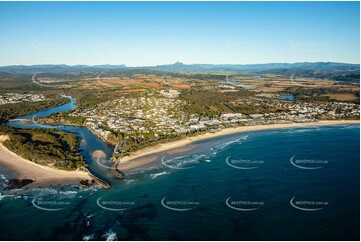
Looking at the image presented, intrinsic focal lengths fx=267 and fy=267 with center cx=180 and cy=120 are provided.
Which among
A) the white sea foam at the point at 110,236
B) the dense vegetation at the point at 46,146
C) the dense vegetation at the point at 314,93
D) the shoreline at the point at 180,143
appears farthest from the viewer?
the dense vegetation at the point at 314,93

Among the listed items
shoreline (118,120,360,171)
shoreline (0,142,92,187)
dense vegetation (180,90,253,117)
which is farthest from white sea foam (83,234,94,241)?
dense vegetation (180,90,253,117)

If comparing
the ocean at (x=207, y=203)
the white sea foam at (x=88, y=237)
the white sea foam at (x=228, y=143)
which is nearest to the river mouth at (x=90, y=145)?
the ocean at (x=207, y=203)

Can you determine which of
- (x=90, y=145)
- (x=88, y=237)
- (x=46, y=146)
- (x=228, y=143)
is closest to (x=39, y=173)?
(x=46, y=146)

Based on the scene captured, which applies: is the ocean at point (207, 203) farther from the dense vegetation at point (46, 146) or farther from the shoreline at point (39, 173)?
the dense vegetation at point (46, 146)

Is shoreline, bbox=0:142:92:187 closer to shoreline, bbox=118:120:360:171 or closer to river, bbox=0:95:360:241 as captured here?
river, bbox=0:95:360:241

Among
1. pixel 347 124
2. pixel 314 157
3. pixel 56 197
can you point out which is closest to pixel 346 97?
pixel 347 124

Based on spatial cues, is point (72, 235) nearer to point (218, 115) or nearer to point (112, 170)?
point (112, 170)

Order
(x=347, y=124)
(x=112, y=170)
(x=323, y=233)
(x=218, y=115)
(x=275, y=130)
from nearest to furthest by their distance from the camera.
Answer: (x=323, y=233)
(x=112, y=170)
(x=275, y=130)
(x=347, y=124)
(x=218, y=115)
